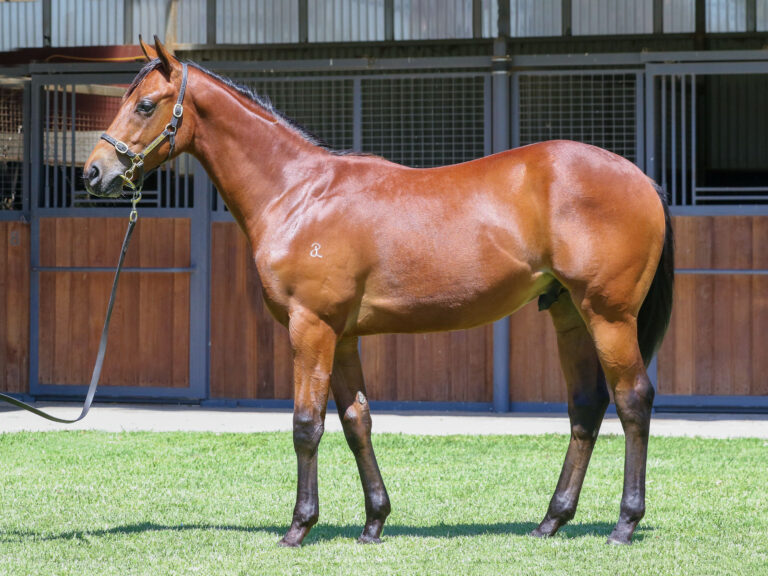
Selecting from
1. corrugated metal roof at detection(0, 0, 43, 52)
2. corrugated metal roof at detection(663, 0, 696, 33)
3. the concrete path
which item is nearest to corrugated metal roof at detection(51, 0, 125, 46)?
corrugated metal roof at detection(0, 0, 43, 52)

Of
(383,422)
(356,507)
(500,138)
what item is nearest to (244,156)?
(356,507)

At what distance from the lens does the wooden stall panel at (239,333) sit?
1021cm

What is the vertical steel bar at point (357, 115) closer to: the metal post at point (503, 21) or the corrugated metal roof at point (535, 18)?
the metal post at point (503, 21)

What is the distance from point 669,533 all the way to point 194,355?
581 centimetres

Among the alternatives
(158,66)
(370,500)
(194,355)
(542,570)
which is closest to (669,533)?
(542,570)

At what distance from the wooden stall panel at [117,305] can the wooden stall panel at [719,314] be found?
414cm

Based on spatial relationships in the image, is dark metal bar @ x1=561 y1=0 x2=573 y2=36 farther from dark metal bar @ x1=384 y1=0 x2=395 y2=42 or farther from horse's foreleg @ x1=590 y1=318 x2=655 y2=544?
horse's foreleg @ x1=590 y1=318 x2=655 y2=544

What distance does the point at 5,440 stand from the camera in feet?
26.9

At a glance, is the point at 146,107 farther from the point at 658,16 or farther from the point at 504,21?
the point at 658,16

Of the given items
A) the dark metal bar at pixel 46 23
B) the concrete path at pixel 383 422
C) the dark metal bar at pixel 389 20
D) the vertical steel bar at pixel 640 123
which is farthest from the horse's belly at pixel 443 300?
the dark metal bar at pixel 46 23

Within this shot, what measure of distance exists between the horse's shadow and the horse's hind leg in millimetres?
127

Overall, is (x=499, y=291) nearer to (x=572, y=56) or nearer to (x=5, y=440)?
(x=5, y=440)

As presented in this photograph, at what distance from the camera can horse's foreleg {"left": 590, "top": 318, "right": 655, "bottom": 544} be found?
4980 mm

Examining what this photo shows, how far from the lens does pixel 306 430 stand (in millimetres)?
4977
